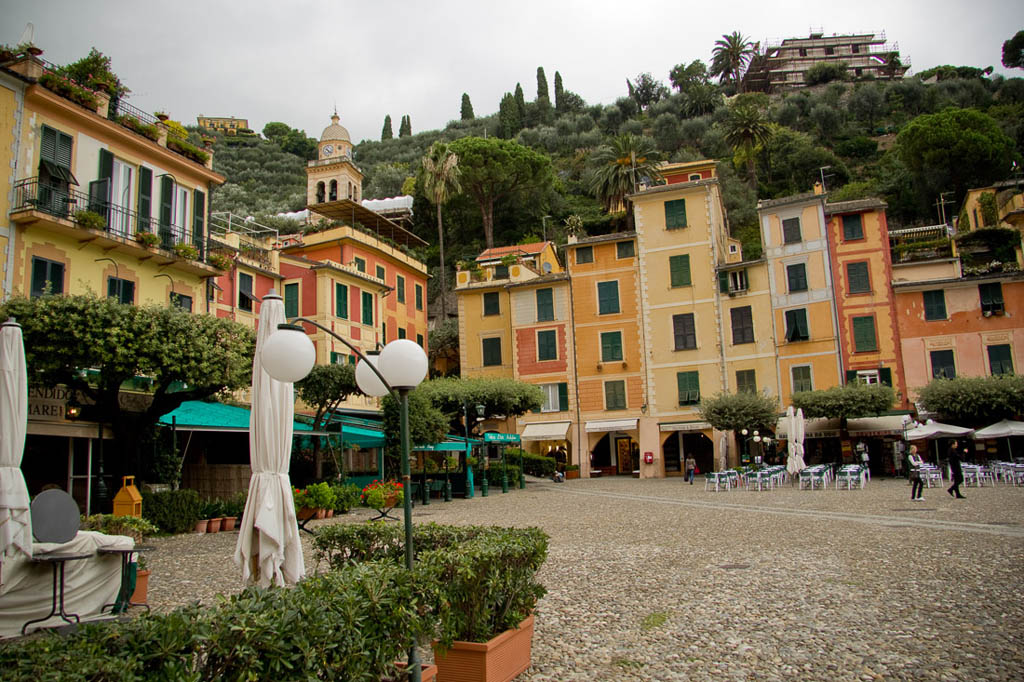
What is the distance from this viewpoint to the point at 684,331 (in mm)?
36969

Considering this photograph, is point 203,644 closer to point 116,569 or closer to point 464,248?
point 116,569

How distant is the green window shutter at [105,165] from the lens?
1938 centimetres

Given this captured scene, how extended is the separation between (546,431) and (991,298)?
21.9 meters

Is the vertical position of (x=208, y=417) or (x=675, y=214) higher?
(x=675, y=214)

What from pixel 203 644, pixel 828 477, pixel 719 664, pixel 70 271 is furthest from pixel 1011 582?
pixel 70 271

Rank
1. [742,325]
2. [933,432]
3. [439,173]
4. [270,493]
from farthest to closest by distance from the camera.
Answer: [439,173] < [742,325] < [933,432] < [270,493]

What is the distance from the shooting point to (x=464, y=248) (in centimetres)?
5866

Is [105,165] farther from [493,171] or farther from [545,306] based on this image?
[493,171]

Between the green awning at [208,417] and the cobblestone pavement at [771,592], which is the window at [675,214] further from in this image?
the green awning at [208,417]

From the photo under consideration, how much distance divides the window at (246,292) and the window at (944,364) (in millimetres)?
30064

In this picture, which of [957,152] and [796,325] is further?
[957,152]

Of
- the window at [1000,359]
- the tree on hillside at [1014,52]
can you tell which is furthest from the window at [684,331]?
the tree on hillside at [1014,52]

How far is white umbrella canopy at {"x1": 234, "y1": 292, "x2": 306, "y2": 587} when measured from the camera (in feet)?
22.0

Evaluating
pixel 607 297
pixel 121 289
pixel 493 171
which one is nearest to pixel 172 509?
pixel 121 289
